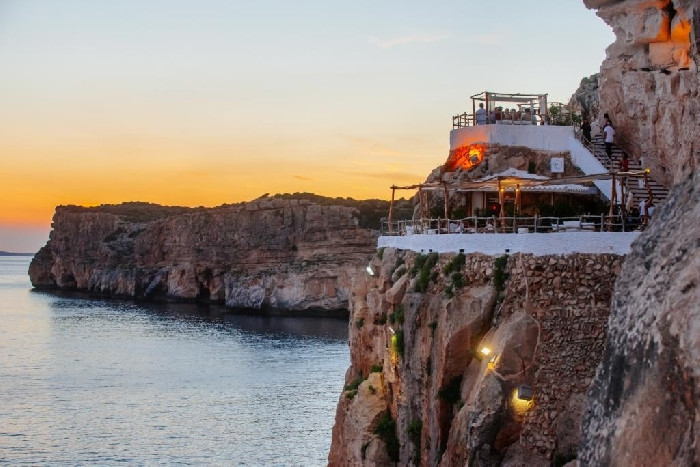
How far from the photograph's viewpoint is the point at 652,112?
30.4m

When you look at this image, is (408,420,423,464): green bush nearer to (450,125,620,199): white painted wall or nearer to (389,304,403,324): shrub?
(389,304,403,324): shrub

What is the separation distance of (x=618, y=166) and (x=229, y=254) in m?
108

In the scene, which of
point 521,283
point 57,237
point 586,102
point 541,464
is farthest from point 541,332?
point 57,237

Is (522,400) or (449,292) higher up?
(449,292)

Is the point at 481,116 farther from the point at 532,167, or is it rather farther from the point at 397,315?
the point at 397,315

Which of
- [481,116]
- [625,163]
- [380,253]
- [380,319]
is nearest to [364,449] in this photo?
[380,319]

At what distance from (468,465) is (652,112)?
50.9ft

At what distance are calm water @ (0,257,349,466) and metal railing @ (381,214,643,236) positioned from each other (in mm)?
17933

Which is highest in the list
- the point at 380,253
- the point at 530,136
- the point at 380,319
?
the point at 530,136

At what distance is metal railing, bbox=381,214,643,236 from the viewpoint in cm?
2262

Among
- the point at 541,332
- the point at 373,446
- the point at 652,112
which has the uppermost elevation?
the point at 652,112

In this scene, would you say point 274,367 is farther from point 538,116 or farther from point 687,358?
point 687,358

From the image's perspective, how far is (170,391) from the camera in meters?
60.7

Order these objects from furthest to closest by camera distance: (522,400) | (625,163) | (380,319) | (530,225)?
1. (380,319)
2. (625,163)
3. (530,225)
4. (522,400)
